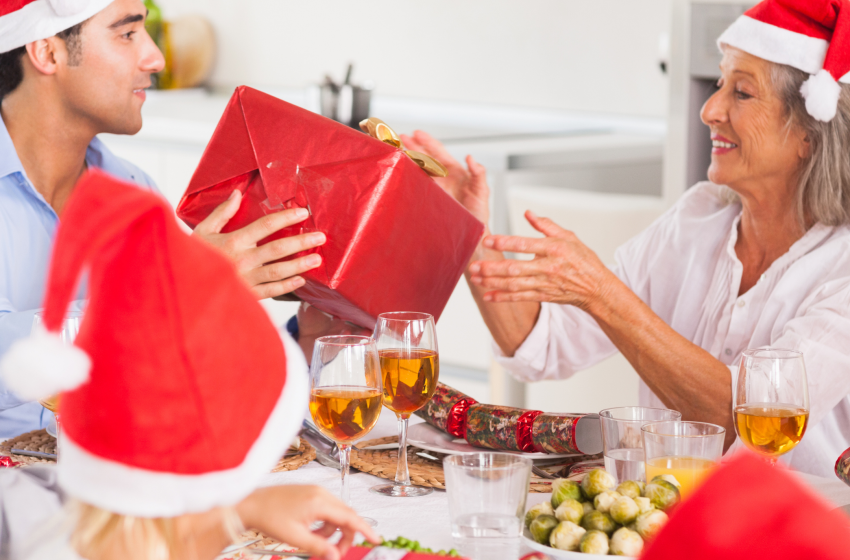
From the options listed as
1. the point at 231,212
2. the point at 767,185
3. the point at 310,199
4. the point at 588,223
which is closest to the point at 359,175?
the point at 310,199

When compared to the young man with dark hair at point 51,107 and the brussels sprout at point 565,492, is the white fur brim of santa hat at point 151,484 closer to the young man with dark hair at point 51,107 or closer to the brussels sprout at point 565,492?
the brussels sprout at point 565,492

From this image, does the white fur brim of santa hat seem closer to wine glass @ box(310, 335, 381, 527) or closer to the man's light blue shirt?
wine glass @ box(310, 335, 381, 527)

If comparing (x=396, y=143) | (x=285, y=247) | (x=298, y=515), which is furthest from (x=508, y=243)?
(x=298, y=515)

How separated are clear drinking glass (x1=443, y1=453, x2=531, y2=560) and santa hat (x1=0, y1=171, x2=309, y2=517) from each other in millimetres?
259

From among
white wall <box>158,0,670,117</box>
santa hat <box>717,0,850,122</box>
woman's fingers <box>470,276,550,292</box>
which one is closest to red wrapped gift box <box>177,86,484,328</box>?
woman's fingers <box>470,276,550,292</box>

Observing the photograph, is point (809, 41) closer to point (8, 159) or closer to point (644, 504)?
point (644, 504)

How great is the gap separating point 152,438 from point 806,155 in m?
1.24

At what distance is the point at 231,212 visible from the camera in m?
1.10

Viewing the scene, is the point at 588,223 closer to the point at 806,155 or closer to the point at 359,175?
the point at 806,155

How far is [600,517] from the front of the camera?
77 centimetres

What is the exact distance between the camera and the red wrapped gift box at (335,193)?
106 centimetres

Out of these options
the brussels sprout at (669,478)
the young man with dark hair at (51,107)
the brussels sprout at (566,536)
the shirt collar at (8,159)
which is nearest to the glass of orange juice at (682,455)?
the brussels sprout at (669,478)

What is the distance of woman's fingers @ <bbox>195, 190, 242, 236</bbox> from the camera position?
110cm

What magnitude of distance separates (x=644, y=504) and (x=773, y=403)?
0.89 ft
